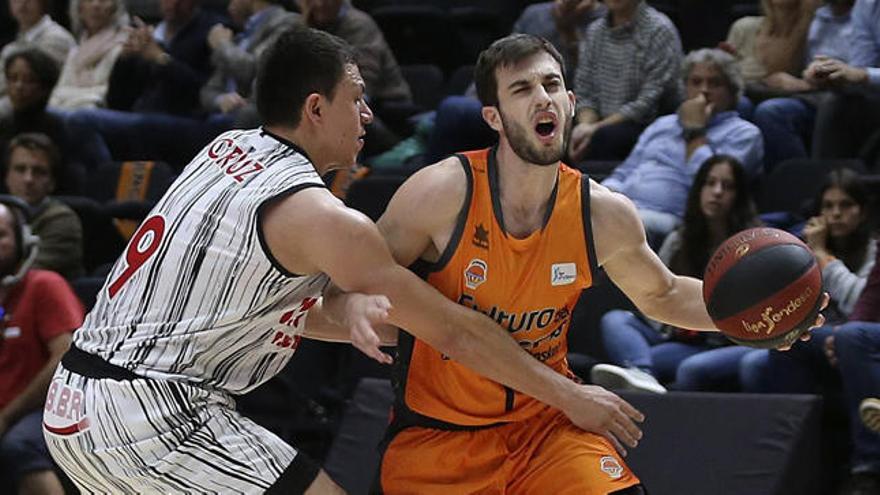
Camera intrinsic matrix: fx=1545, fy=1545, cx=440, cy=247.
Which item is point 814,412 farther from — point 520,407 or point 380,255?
point 380,255

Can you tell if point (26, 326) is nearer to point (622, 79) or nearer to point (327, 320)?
point (327, 320)

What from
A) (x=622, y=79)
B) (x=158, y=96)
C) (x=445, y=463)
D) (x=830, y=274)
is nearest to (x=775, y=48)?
(x=622, y=79)

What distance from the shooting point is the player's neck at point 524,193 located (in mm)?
4246

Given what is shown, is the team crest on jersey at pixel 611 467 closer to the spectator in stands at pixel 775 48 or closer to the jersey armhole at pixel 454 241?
the jersey armhole at pixel 454 241

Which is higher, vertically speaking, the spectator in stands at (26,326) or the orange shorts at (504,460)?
the orange shorts at (504,460)

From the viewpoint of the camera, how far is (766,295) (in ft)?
13.6

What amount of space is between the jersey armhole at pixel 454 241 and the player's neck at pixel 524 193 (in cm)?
9

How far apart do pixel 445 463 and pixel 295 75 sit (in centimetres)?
115

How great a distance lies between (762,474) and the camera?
5441 mm

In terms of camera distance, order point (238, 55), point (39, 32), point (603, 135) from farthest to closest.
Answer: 1. point (39, 32)
2. point (238, 55)
3. point (603, 135)

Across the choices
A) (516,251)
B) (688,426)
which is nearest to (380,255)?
(516,251)

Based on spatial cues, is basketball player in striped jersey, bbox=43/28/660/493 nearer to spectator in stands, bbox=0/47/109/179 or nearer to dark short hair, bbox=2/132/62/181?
dark short hair, bbox=2/132/62/181

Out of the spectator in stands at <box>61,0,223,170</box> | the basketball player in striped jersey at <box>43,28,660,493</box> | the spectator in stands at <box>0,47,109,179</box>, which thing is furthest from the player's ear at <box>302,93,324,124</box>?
the spectator in stands at <box>61,0,223,170</box>

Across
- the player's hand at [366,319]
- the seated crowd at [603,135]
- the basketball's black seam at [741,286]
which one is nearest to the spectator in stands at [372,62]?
the seated crowd at [603,135]
